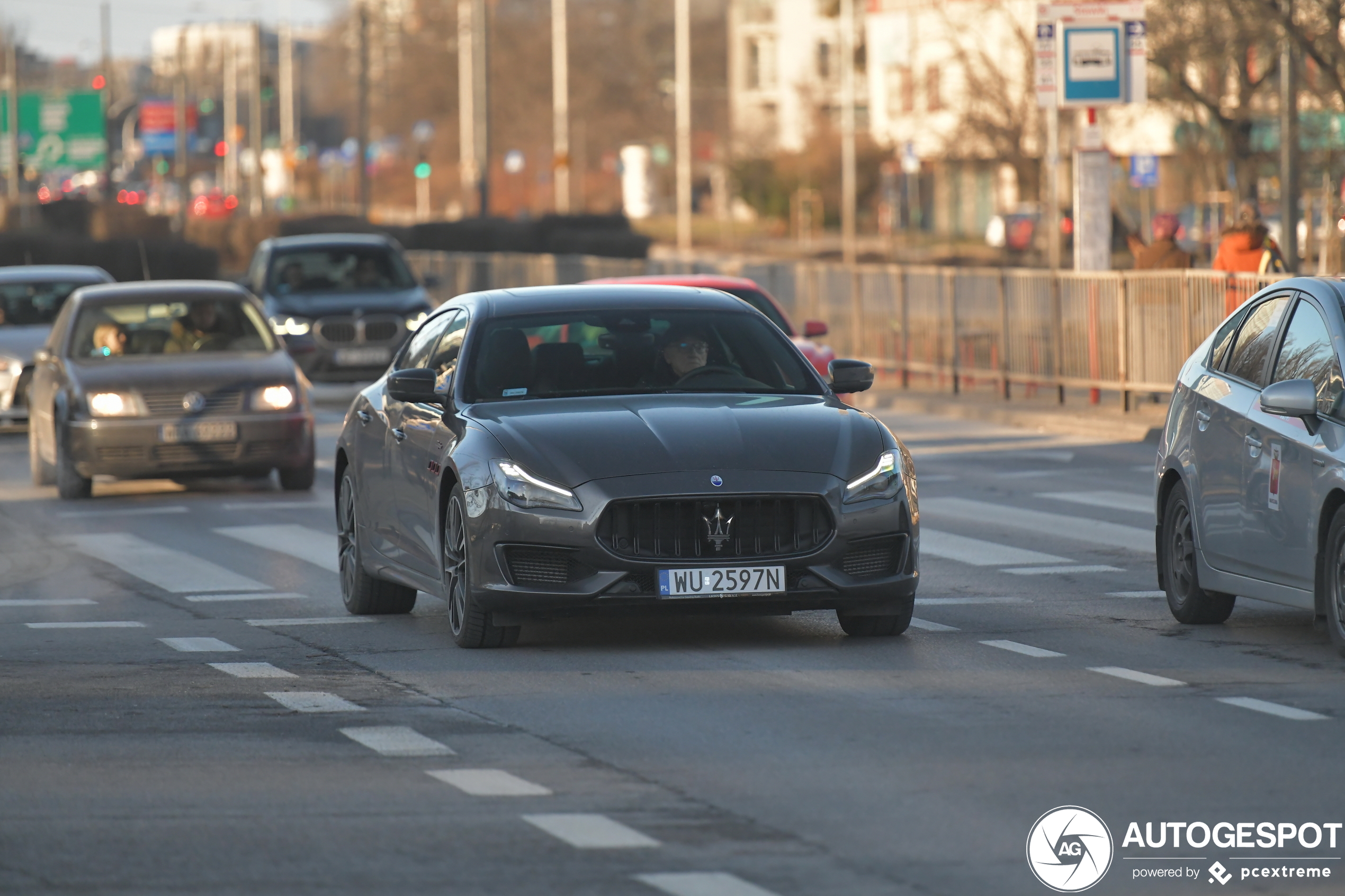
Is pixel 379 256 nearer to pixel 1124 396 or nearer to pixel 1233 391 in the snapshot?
pixel 1124 396

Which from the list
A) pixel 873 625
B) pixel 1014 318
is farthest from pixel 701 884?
pixel 1014 318

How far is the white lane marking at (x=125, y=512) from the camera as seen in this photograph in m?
18.0

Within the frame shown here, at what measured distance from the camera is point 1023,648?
33.9 feet

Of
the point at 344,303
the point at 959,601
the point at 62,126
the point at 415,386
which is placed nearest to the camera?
the point at 415,386

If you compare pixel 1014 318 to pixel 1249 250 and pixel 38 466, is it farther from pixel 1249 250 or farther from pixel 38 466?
pixel 38 466

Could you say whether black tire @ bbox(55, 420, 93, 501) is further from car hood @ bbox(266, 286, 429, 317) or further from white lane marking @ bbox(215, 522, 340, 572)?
car hood @ bbox(266, 286, 429, 317)

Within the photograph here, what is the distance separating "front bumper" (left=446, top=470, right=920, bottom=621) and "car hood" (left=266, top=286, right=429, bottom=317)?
20.6 m

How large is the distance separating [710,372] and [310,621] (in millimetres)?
2369

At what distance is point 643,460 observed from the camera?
994 cm

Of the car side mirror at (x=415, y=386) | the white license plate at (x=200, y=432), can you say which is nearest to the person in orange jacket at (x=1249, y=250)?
the white license plate at (x=200, y=432)

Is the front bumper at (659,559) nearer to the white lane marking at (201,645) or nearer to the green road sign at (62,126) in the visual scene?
the white lane marking at (201,645)

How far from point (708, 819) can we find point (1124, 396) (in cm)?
1837

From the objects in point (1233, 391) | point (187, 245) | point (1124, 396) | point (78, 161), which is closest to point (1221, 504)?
point (1233, 391)

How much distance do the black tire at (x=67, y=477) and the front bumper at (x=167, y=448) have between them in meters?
0.09
